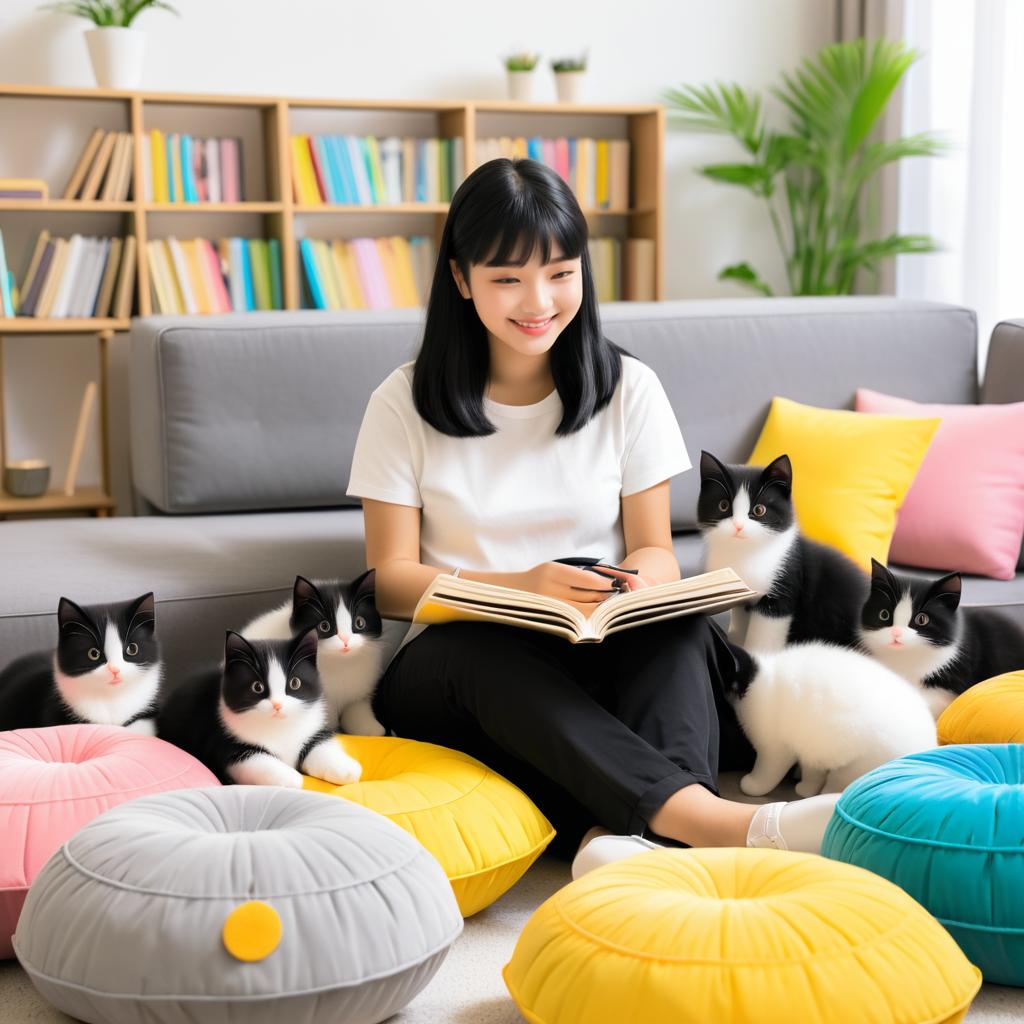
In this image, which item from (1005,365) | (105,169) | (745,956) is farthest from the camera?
(105,169)

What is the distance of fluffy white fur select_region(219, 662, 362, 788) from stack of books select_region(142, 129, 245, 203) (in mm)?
2615

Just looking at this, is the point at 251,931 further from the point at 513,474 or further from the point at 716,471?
Result: the point at 716,471

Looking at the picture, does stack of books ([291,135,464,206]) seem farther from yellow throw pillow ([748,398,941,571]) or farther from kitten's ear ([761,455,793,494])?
kitten's ear ([761,455,793,494])

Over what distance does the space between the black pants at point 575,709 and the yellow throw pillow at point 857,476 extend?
0.57m

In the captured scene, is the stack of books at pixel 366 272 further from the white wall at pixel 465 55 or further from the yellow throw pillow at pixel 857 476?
the yellow throw pillow at pixel 857 476

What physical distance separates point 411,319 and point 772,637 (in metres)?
1.03

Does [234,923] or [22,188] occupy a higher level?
[22,188]

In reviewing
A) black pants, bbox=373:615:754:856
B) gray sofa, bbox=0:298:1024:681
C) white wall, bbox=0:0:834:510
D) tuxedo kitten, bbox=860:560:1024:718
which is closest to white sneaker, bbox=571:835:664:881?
black pants, bbox=373:615:754:856

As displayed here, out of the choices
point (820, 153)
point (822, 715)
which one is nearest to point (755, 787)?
point (822, 715)

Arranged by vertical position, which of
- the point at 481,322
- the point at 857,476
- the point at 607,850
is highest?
the point at 481,322

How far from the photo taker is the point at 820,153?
4.39m

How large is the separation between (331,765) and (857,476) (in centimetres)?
119

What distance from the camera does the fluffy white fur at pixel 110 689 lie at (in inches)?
72.9

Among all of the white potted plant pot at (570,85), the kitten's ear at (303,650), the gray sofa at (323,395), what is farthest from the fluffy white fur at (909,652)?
the white potted plant pot at (570,85)
